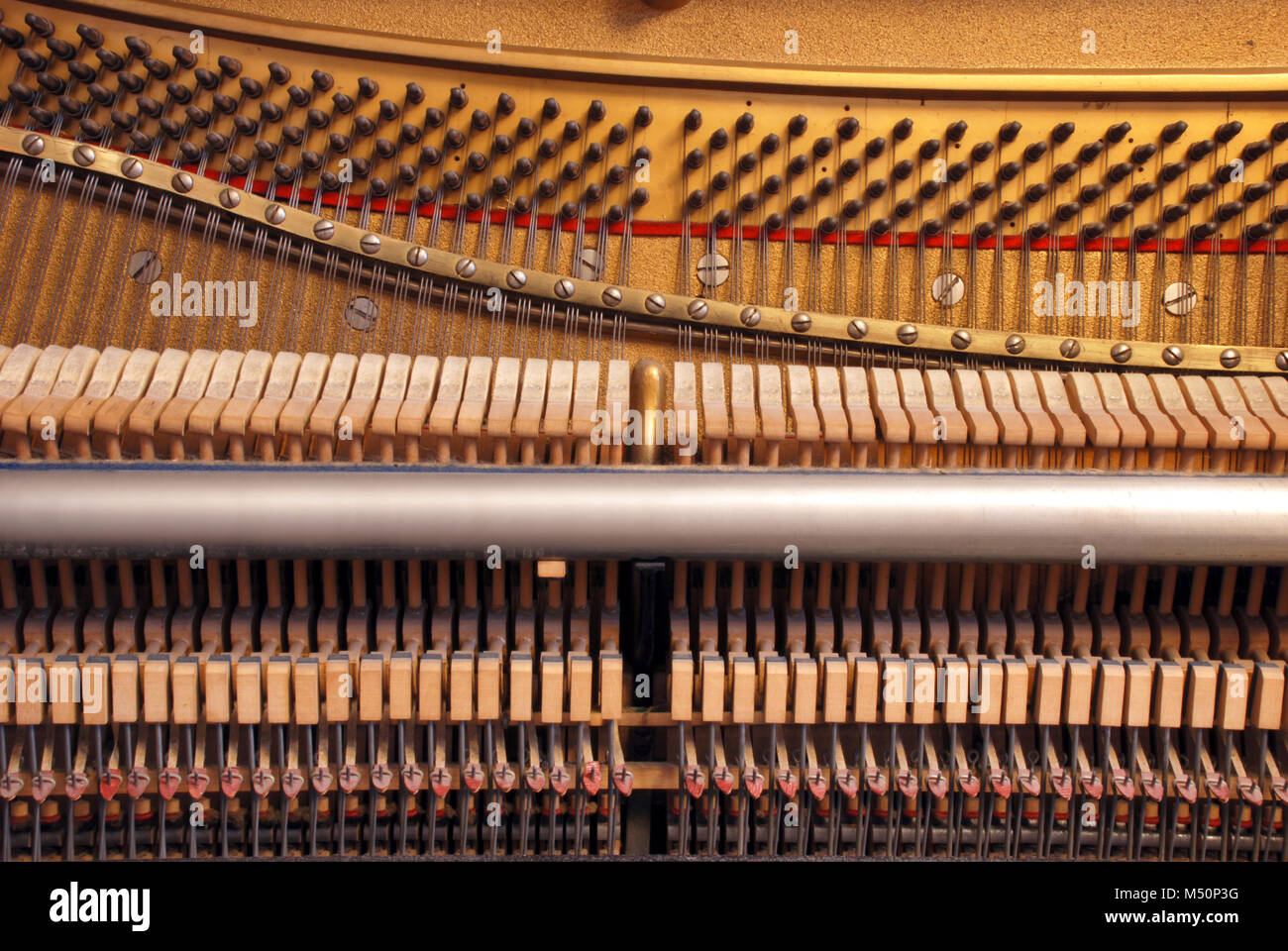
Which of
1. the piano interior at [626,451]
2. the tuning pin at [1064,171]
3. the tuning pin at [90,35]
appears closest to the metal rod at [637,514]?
the piano interior at [626,451]

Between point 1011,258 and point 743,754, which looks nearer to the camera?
point 743,754

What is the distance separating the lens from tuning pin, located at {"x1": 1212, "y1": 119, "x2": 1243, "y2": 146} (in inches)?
96.2

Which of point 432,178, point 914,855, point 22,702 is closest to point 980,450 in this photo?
point 914,855

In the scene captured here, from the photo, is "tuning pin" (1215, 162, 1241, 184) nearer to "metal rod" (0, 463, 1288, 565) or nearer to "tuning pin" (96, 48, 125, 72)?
"metal rod" (0, 463, 1288, 565)

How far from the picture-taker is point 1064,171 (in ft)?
8.09

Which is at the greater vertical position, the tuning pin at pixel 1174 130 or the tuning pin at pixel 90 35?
the tuning pin at pixel 90 35

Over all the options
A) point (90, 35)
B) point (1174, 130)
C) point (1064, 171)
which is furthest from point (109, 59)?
point (1174, 130)

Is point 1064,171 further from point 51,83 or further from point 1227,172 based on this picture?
point 51,83

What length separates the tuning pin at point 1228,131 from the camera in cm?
244

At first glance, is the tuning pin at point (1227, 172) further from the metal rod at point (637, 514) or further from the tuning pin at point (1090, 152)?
the metal rod at point (637, 514)

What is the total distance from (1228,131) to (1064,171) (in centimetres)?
44

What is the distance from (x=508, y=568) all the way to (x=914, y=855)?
1.18 metres

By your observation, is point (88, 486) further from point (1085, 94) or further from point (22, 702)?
point (1085, 94)

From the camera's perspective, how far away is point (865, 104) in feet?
8.18
